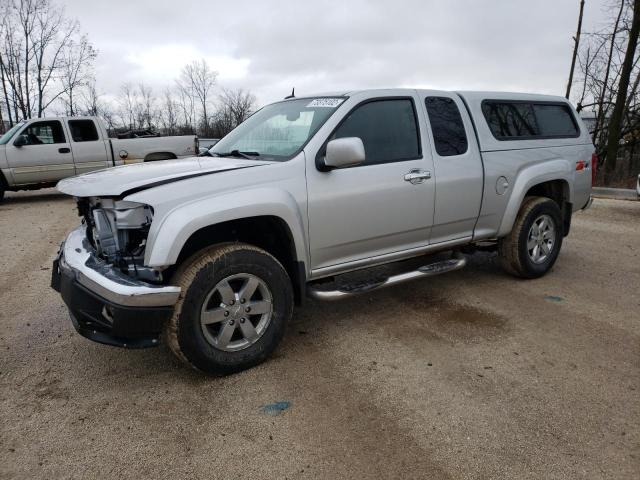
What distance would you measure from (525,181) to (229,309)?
3.11 m

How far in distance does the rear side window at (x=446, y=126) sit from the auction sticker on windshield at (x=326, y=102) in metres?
0.85

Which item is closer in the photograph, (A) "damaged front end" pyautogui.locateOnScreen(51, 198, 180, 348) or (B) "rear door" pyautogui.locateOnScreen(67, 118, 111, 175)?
(A) "damaged front end" pyautogui.locateOnScreen(51, 198, 180, 348)

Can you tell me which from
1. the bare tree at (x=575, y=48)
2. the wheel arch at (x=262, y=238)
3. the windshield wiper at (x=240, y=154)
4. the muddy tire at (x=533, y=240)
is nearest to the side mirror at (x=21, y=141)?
the windshield wiper at (x=240, y=154)

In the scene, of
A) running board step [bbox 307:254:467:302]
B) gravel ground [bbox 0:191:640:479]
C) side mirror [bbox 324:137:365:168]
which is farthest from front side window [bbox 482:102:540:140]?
side mirror [bbox 324:137:365:168]

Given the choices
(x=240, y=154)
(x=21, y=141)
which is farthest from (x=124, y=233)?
(x=21, y=141)

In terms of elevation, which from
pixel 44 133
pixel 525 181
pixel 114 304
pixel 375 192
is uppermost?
pixel 44 133

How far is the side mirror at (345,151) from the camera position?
308 cm

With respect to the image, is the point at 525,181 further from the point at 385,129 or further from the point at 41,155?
the point at 41,155

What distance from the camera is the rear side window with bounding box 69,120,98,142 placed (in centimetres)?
1166

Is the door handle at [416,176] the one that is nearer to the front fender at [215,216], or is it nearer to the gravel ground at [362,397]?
the front fender at [215,216]

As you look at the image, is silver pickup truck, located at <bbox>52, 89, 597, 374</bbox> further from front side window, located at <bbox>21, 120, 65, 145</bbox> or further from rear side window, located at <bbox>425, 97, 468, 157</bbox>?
front side window, located at <bbox>21, 120, 65, 145</bbox>

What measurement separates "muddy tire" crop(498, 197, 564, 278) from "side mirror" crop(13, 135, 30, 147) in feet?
36.0

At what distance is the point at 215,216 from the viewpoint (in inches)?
111

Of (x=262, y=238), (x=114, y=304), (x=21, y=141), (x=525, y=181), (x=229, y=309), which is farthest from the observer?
(x=21, y=141)
